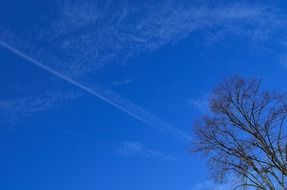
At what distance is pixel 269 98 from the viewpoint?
2606 cm

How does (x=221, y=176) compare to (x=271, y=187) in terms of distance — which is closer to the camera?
(x=271, y=187)

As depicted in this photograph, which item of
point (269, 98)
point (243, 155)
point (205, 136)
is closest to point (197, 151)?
point (205, 136)

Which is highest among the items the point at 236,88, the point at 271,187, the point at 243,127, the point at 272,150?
the point at 236,88

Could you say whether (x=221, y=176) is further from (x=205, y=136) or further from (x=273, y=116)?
(x=273, y=116)

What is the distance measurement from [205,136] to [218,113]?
143 centimetres

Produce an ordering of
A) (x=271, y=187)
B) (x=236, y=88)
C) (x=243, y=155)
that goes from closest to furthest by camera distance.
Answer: (x=271, y=187) < (x=243, y=155) < (x=236, y=88)

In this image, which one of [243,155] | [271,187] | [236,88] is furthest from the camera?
[236,88]

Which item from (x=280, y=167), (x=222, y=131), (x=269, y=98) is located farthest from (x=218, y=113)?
(x=280, y=167)

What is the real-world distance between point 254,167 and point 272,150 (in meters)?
1.20

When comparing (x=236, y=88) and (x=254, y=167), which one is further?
(x=236, y=88)

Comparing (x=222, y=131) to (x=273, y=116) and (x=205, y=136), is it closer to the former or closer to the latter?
(x=205, y=136)

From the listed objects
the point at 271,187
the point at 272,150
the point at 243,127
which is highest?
the point at 243,127

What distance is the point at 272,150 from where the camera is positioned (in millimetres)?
24203

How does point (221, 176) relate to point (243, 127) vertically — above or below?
below
